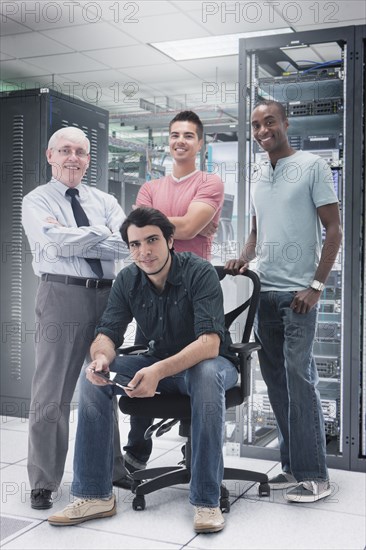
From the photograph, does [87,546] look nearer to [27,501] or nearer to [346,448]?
[27,501]

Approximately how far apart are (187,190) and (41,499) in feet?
4.75

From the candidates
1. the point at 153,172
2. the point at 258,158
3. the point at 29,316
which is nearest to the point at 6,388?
the point at 29,316

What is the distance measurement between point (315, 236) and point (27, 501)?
1657 millimetres

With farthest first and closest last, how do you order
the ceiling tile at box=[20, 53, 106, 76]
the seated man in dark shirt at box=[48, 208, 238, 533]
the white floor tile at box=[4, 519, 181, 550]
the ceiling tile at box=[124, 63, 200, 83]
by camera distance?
the ceiling tile at box=[124, 63, 200, 83] < the ceiling tile at box=[20, 53, 106, 76] < the seated man in dark shirt at box=[48, 208, 238, 533] < the white floor tile at box=[4, 519, 181, 550]

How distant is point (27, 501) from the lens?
2729mm

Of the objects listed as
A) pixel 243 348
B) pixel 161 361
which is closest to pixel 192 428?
pixel 161 361

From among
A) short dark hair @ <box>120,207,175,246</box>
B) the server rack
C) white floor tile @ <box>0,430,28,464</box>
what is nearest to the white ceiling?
the server rack

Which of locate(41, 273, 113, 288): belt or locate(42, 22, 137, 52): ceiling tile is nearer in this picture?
locate(41, 273, 113, 288): belt

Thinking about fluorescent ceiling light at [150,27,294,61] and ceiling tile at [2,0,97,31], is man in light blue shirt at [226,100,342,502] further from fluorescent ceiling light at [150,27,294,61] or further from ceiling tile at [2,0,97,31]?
fluorescent ceiling light at [150,27,294,61]

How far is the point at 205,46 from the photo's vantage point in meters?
6.23

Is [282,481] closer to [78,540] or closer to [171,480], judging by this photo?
[171,480]

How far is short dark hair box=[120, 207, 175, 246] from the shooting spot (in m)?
2.56

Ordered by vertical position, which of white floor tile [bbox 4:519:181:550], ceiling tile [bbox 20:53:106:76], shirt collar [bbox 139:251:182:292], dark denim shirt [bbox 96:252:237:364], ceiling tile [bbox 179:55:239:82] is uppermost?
ceiling tile [bbox 179:55:239:82]

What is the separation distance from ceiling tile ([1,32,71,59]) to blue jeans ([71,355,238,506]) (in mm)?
4220
